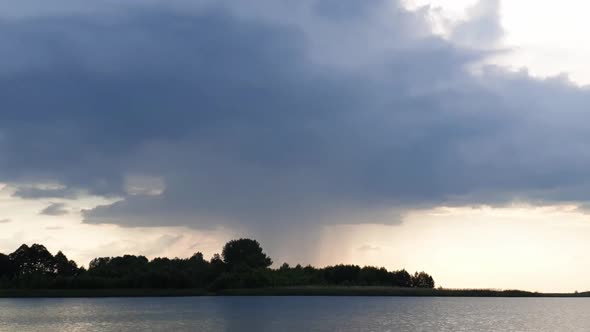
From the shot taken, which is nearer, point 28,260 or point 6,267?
point 6,267

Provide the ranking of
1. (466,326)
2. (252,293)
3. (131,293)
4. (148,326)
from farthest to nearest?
(252,293), (131,293), (466,326), (148,326)

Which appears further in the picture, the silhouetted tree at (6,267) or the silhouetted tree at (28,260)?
the silhouetted tree at (28,260)

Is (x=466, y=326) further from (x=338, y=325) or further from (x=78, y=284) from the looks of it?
(x=78, y=284)

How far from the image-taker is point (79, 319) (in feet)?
293

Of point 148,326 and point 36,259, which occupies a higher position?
point 36,259

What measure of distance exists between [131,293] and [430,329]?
120m

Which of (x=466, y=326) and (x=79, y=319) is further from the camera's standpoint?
(x=79, y=319)

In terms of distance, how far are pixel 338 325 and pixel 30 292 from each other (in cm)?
13074

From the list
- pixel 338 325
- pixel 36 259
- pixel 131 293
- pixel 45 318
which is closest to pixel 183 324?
pixel 338 325

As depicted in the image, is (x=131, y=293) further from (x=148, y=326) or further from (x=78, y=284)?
(x=148, y=326)

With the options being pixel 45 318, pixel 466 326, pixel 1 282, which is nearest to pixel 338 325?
pixel 466 326

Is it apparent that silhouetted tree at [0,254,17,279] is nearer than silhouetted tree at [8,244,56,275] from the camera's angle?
Yes

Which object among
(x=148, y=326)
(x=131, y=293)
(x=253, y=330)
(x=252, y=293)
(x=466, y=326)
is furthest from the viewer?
(x=252, y=293)

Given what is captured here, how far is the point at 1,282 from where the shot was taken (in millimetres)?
183750
